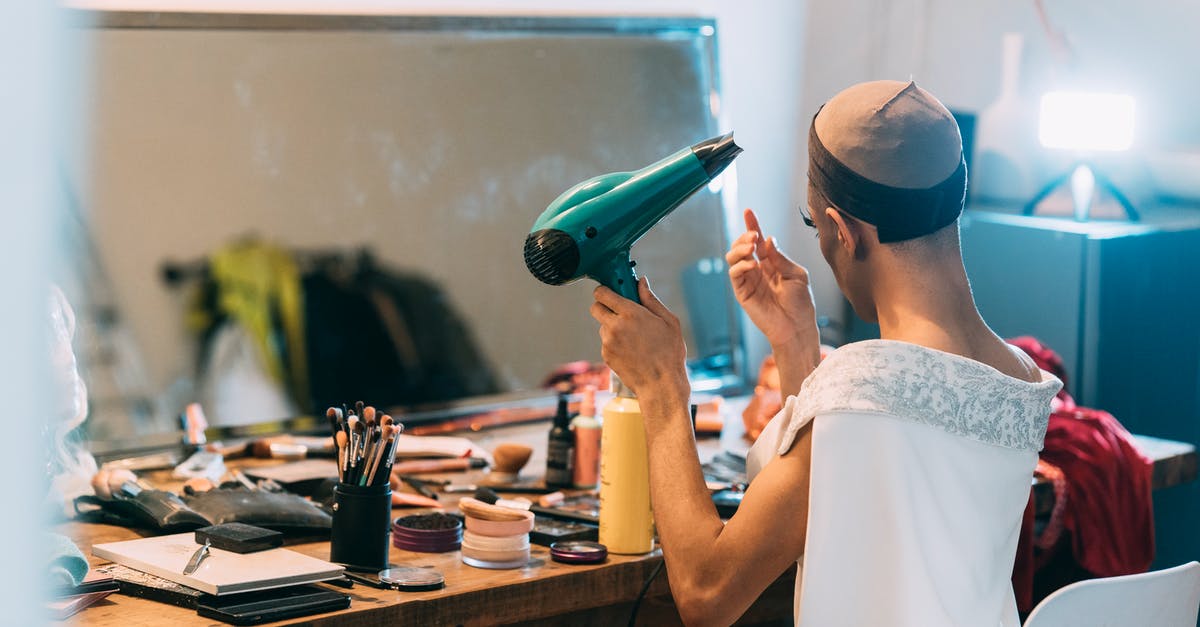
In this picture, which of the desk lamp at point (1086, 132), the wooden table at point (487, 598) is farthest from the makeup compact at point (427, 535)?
the desk lamp at point (1086, 132)

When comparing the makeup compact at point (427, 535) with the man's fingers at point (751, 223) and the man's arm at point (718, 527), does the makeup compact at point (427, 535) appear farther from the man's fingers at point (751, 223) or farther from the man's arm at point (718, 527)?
the man's fingers at point (751, 223)

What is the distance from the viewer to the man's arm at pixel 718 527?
128cm

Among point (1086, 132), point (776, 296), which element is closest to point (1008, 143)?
point (1086, 132)

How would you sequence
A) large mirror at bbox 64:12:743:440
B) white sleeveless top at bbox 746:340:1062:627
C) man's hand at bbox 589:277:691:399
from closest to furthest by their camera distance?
white sleeveless top at bbox 746:340:1062:627, man's hand at bbox 589:277:691:399, large mirror at bbox 64:12:743:440

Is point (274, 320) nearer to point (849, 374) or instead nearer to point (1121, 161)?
point (849, 374)

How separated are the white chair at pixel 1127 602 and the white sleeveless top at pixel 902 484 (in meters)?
0.09

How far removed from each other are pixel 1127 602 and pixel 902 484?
36cm

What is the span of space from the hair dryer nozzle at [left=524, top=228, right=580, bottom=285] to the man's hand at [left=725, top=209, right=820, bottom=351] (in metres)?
0.28

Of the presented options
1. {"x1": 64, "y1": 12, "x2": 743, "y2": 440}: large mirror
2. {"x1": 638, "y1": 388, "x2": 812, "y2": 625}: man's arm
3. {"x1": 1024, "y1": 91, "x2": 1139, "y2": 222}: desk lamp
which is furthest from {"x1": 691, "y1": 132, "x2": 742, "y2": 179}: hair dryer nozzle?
{"x1": 1024, "y1": 91, "x2": 1139, "y2": 222}: desk lamp

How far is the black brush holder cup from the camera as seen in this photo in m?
1.43

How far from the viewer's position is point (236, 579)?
1.29 metres

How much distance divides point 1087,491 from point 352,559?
122 cm

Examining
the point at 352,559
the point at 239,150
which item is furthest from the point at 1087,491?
the point at 239,150

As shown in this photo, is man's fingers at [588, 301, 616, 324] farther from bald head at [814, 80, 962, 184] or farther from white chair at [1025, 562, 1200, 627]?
white chair at [1025, 562, 1200, 627]
